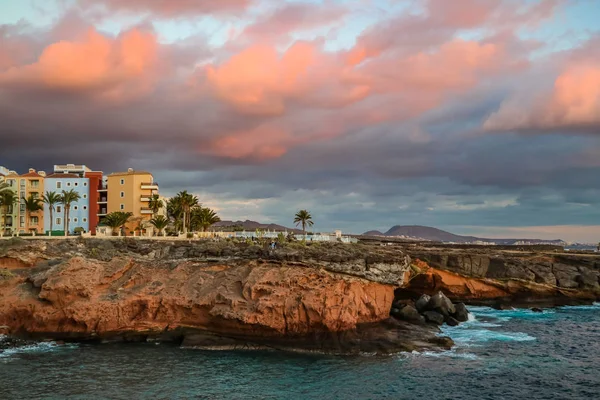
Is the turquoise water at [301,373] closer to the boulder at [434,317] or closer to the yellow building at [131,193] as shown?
the boulder at [434,317]

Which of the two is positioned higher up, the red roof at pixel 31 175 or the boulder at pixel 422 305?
the red roof at pixel 31 175

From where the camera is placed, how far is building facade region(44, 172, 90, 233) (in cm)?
9056

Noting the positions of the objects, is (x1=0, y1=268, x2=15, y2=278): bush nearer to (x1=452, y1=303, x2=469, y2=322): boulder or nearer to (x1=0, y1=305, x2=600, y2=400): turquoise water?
(x1=0, y1=305, x2=600, y2=400): turquoise water

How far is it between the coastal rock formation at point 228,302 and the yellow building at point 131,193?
5143 centimetres

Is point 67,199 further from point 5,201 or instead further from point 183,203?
point 183,203

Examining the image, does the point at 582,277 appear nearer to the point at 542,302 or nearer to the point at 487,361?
the point at 542,302

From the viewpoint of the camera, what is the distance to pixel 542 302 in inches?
2149

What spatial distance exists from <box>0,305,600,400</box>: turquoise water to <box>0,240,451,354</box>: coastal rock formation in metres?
1.88

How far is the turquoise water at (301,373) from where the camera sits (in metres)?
23.7

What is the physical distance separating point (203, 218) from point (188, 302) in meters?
55.5

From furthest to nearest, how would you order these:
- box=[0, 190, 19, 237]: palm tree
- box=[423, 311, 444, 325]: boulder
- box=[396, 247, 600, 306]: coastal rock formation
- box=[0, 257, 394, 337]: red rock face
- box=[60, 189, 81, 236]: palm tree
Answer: box=[60, 189, 81, 236]: palm tree < box=[0, 190, 19, 237]: palm tree < box=[396, 247, 600, 306]: coastal rock formation < box=[423, 311, 444, 325]: boulder < box=[0, 257, 394, 337]: red rock face

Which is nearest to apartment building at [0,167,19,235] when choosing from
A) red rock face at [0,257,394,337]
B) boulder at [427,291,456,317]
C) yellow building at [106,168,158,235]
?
yellow building at [106,168,158,235]

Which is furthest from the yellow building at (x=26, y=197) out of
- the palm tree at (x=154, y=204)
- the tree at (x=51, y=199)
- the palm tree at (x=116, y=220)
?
the palm tree at (x=154, y=204)

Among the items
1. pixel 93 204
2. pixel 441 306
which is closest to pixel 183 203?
pixel 93 204
